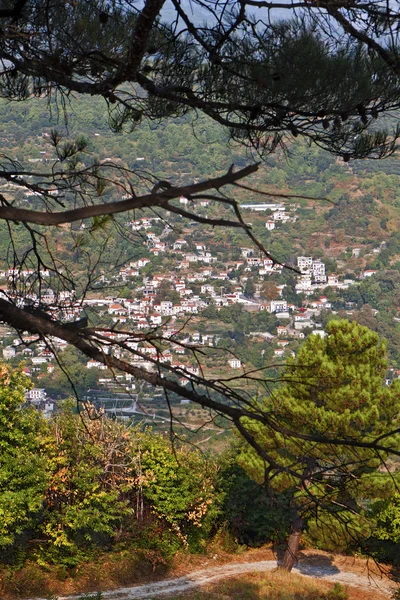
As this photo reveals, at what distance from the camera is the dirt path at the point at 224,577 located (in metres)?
9.37

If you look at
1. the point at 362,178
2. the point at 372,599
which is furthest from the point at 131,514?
the point at 362,178

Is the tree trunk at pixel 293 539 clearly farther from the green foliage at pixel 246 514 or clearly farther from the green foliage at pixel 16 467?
the green foliage at pixel 16 467

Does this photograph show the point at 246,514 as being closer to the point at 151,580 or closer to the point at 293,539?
the point at 293,539

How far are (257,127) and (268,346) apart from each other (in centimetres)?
4112

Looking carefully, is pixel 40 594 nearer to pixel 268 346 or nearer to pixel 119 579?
pixel 119 579

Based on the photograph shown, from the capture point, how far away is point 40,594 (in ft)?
29.2

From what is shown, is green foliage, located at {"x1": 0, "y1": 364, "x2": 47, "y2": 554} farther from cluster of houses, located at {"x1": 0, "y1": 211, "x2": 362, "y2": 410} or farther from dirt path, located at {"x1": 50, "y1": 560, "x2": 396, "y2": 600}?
cluster of houses, located at {"x1": 0, "y1": 211, "x2": 362, "y2": 410}

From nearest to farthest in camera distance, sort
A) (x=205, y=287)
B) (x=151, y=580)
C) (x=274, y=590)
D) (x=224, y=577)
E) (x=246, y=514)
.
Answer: (x=274, y=590) < (x=151, y=580) < (x=224, y=577) < (x=246, y=514) < (x=205, y=287)

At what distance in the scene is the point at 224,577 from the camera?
10.3 metres

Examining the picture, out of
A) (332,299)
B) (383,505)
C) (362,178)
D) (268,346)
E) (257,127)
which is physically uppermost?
(362,178)

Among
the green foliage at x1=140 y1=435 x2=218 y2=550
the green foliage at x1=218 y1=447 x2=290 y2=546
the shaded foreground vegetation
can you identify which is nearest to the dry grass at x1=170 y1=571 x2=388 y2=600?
the shaded foreground vegetation

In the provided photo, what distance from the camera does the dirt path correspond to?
30.7 ft

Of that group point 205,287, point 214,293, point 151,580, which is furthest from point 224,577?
point 214,293

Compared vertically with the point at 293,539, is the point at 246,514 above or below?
above
